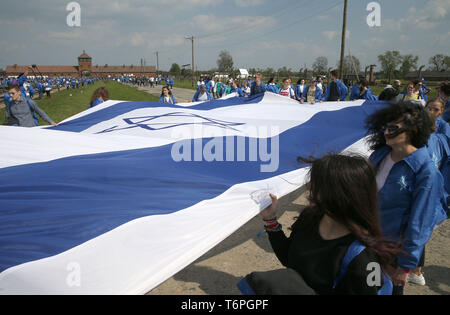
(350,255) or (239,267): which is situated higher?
(350,255)

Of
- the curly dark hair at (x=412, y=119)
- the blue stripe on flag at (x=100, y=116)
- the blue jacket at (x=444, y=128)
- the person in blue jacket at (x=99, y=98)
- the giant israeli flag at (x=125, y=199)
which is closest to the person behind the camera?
the giant israeli flag at (x=125, y=199)

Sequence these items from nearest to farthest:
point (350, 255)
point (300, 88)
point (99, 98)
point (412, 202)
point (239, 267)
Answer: point (350, 255)
point (412, 202)
point (239, 267)
point (99, 98)
point (300, 88)

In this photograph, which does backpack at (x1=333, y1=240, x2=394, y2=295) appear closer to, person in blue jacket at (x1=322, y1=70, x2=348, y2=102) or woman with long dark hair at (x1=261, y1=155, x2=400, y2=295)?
woman with long dark hair at (x1=261, y1=155, x2=400, y2=295)

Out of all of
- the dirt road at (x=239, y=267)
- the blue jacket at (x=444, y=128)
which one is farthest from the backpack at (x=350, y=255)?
the blue jacket at (x=444, y=128)

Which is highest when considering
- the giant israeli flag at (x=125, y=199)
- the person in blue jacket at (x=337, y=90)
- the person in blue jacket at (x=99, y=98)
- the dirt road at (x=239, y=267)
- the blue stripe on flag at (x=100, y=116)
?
the person in blue jacket at (x=337, y=90)

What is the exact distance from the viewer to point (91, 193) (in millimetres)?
1864

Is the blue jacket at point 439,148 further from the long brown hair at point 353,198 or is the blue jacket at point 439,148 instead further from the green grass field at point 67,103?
the green grass field at point 67,103

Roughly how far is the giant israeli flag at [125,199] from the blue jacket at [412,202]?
708mm

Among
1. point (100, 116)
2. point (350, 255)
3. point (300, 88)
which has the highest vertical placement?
point (300, 88)

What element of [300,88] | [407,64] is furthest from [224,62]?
[300,88]

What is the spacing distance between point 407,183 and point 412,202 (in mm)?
113

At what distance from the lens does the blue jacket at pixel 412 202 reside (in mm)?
1667

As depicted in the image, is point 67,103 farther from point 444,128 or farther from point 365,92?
point 444,128

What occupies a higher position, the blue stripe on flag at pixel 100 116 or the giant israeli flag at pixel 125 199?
the blue stripe on flag at pixel 100 116
